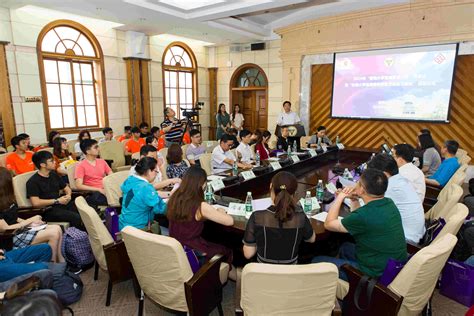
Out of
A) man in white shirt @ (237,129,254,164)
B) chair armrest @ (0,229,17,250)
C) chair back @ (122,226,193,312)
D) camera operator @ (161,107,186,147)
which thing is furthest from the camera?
camera operator @ (161,107,186,147)

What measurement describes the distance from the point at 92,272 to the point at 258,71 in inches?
286

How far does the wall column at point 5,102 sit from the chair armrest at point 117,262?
15.0 feet

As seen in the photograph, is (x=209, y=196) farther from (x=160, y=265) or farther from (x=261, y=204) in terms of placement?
(x=160, y=265)

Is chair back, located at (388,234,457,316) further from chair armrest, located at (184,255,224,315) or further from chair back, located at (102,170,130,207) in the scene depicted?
chair back, located at (102,170,130,207)

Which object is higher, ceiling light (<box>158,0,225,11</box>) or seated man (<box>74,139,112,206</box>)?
ceiling light (<box>158,0,225,11</box>)

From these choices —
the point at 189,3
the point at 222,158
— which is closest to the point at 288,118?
the point at 189,3

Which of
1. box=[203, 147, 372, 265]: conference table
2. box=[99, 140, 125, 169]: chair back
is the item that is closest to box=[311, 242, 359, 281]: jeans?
box=[203, 147, 372, 265]: conference table

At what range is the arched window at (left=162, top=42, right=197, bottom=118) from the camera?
8.38 metres

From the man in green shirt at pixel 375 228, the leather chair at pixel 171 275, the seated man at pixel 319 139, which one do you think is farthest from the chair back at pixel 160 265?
the seated man at pixel 319 139

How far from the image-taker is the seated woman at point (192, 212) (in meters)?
2.13

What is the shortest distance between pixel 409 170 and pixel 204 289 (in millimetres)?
2283

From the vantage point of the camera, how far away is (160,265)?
1.82m

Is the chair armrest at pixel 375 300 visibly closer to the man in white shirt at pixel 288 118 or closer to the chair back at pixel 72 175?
the chair back at pixel 72 175

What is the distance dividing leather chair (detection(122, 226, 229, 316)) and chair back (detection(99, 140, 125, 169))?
3.74 meters
